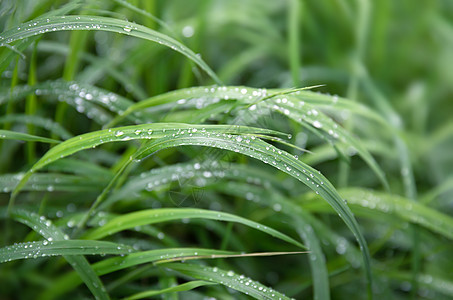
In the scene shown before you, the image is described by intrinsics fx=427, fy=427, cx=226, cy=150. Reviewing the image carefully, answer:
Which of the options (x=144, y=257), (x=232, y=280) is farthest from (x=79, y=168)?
(x=232, y=280)

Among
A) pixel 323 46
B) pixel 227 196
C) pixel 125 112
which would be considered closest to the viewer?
pixel 125 112

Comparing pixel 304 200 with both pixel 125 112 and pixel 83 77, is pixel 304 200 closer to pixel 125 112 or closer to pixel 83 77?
pixel 125 112

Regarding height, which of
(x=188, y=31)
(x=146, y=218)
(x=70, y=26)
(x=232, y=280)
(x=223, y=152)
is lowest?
(x=232, y=280)

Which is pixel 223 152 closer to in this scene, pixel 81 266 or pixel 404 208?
pixel 81 266

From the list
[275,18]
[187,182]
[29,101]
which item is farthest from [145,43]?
[275,18]

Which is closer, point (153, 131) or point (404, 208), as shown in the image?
point (153, 131)

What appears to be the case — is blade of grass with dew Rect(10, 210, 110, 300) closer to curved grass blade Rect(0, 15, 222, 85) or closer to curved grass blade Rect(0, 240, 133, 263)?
curved grass blade Rect(0, 240, 133, 263)

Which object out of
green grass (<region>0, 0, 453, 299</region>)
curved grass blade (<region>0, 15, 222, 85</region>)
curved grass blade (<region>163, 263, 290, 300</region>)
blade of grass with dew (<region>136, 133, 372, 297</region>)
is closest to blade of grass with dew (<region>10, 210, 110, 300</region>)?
green grass (<region>0, 0, 453, 299</region>)
